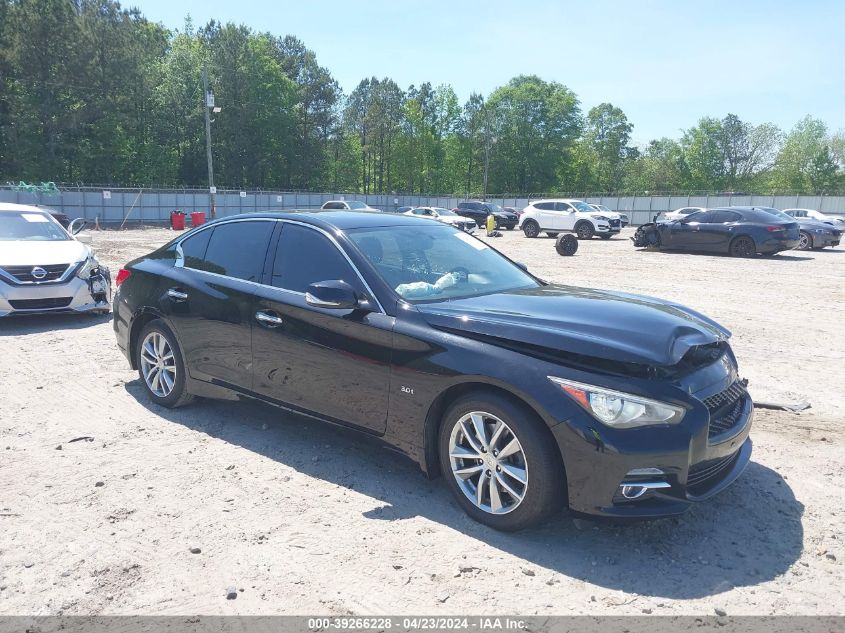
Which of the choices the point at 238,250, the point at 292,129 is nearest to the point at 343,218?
the point at 238,250

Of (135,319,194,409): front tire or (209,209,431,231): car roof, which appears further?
(135,319,194,409): front tire

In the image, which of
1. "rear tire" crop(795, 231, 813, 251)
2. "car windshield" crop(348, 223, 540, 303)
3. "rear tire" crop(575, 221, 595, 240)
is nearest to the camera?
"car windshield" crop(348, 223, 540, 303)

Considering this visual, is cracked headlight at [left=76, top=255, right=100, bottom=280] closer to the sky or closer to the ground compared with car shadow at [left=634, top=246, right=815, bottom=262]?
closer to the sky

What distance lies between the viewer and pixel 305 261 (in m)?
4.48

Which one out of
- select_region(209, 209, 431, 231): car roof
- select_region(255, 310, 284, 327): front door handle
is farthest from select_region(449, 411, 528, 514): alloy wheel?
select_region(209, 209, 431, 231): car roof

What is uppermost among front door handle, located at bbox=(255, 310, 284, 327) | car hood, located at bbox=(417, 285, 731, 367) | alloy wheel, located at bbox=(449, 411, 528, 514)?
car hood, located at bbox=(417, 285, 731, 367)

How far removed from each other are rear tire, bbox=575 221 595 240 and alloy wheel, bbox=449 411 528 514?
2696cm

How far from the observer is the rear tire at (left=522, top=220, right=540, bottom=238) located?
100 ft

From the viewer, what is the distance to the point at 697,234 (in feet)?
67.4

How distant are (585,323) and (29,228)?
366 inches

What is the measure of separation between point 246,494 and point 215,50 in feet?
247

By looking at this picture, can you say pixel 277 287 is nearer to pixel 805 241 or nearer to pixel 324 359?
pixel 324 359

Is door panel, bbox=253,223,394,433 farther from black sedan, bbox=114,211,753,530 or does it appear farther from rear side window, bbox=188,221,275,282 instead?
rear side window, bbox=188,221,275,282

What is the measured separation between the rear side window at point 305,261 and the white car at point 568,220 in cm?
2610
